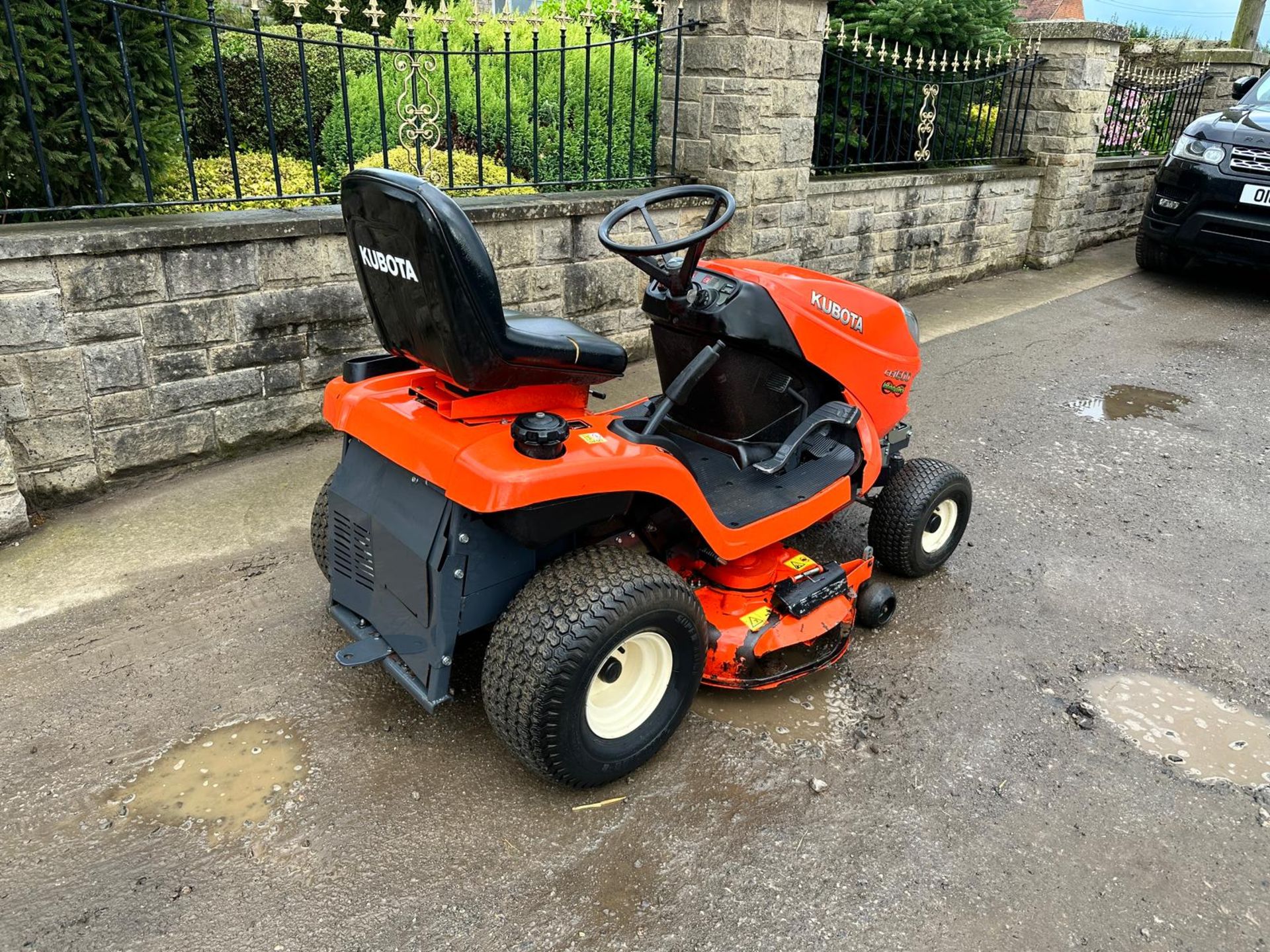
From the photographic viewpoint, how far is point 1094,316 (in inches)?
293

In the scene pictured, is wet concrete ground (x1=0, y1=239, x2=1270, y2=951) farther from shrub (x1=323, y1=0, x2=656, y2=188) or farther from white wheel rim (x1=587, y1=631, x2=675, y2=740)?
shrub (x1=323, y1=0, x2=656, y2=188)

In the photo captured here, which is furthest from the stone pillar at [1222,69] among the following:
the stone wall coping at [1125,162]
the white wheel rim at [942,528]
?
the white wheel rim at [942,528]

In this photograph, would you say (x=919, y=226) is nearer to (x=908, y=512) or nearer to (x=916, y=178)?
(x=916, y=178)

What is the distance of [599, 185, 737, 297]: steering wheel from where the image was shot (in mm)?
2664

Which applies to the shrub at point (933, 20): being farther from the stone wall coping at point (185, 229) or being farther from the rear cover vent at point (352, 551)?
the rear cover vent at point (352, 551)

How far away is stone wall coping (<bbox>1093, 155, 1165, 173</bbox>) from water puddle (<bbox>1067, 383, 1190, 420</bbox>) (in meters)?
4.33

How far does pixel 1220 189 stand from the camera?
734cm

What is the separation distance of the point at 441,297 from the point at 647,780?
4.66ft

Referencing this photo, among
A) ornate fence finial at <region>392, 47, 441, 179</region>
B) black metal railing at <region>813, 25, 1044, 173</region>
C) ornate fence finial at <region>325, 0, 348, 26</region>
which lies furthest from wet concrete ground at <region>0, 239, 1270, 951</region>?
black metal railing at <region>813, 25, 1044, 173</region>

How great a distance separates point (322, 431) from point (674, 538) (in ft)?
7.95

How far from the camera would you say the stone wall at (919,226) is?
266 inches

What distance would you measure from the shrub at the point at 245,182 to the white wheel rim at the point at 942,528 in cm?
327

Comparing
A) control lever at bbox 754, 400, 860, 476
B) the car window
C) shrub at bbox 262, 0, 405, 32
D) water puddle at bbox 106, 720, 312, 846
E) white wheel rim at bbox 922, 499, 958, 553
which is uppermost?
shrub at bbox 262, 0, 405, 32

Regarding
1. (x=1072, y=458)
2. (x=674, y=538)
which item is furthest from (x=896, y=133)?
(x=674, y=538)
